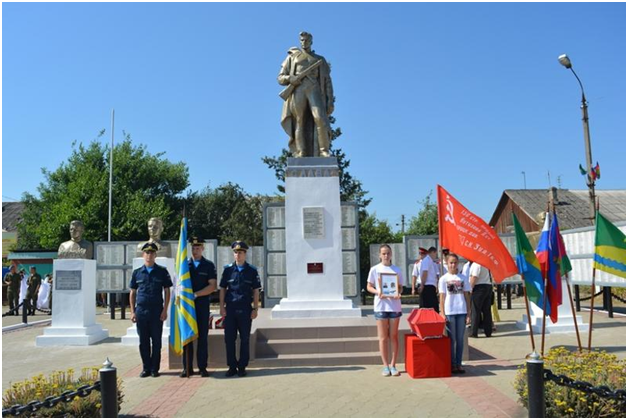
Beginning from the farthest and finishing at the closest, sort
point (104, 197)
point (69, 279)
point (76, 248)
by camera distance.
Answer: point (104, 197)
point (76, 248)
point (69, 279)

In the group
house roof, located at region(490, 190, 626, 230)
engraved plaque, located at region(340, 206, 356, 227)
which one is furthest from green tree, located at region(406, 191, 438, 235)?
engraved plaque, located at region(340, 206, 356, 227)

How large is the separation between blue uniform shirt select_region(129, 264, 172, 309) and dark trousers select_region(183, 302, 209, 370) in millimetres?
565

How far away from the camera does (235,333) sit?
301 inches

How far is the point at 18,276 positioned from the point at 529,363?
814 inches

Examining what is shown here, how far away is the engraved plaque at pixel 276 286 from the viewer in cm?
1450

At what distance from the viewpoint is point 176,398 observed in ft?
20.9

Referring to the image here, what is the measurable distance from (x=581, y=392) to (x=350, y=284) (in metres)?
9.54

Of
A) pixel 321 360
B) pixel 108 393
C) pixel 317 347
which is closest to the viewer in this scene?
pixel 108 393

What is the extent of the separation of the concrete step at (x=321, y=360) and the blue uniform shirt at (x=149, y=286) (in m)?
1.71

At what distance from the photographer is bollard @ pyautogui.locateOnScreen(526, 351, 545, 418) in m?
4.41

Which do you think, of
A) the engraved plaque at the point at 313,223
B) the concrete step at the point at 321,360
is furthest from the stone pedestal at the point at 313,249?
the concrete step at the point at 321,360

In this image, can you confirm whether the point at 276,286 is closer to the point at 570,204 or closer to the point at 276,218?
the point at 276,218

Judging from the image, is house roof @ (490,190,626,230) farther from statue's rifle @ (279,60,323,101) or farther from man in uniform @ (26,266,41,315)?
man in uniform @ (26,266,41,315)

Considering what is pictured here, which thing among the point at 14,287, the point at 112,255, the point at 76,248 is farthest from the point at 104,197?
the point at 76,248
